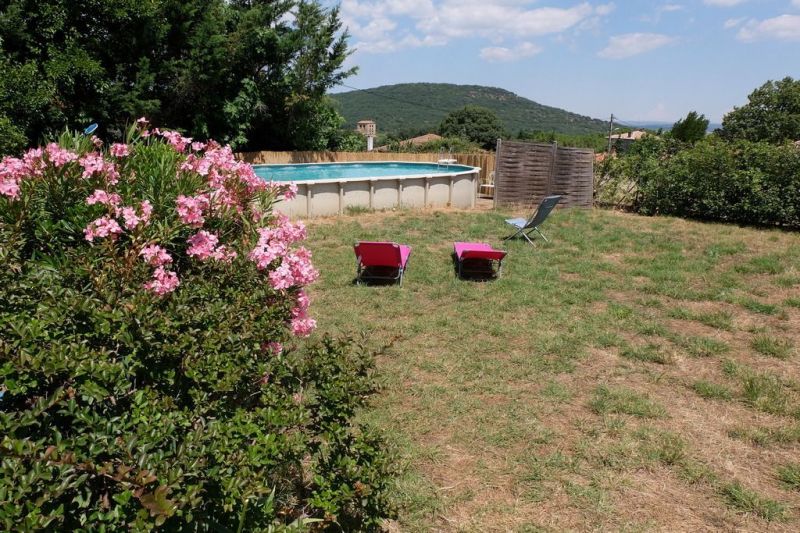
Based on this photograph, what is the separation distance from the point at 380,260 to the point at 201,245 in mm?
3893

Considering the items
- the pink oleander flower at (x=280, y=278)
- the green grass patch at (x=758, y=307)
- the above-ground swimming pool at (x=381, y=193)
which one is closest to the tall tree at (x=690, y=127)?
the above-ground swimming pool at (x=381, y=193)

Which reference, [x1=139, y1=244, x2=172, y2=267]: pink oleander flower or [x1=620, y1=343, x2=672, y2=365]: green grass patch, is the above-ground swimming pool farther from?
[x1=139, y1=244, x2=172, y2=267]: pink oleander flower

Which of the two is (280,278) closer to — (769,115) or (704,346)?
(704,346)

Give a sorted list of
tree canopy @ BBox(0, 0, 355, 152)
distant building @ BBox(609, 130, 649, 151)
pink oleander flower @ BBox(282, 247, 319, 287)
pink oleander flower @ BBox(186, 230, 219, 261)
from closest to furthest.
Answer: pink oleander flower @ BBox(186, 230, 219, 261), pink oleander flower @ BBox(282, 247, 319, 287), tree canopy @ BBox(0, 0, 355, 152), distant building @ BBox(609, 130, 649, 151)

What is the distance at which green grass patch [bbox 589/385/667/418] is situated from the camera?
351cm

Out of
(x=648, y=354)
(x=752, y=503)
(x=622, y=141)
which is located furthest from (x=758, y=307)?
(x=622, y=141)

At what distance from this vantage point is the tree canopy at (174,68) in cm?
1141

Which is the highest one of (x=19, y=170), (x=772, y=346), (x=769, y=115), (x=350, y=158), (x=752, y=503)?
(x=769, y=115)

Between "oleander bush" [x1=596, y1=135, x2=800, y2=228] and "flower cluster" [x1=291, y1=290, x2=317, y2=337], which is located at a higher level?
"oleander bush" [x1=596, y1=135, x2=800, y2=228]

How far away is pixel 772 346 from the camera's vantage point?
4.49 m

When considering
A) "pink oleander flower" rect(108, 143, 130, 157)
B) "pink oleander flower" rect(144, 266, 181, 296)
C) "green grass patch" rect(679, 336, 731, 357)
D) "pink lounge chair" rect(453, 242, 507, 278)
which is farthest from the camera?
"pink lounge chair" rect(453, 242, 507, 278)

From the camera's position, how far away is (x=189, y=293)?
2.01 meters

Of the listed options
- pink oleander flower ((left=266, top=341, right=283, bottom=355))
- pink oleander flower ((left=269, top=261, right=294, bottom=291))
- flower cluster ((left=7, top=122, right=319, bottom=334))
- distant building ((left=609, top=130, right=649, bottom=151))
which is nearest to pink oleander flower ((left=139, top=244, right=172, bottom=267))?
flower cluster ((left=7, top=122, right=319, bottom=334))

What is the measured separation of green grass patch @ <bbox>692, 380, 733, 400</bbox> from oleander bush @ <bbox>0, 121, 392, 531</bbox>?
2.97m
